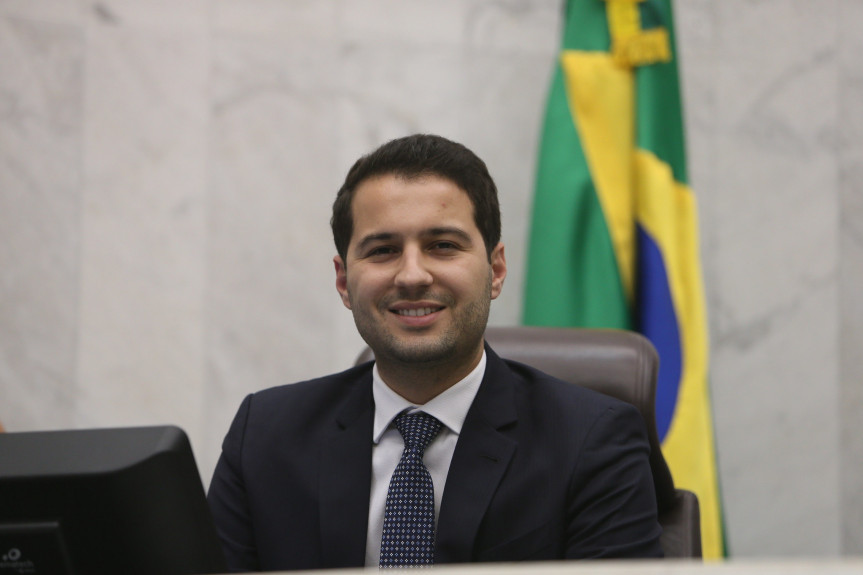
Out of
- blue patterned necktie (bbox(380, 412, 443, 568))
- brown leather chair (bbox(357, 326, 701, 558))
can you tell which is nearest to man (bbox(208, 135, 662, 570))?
blue patterned necktie (bbox(380, 412, 443, 568))

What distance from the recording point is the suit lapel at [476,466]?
164 centimetres

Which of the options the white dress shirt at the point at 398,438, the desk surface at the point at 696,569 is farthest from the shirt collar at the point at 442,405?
the desk surface at the point at 696,569

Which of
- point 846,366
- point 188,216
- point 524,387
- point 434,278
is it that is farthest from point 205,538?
point 846,366

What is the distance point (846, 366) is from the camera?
3.54 metres

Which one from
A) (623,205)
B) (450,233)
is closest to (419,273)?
(450,233)

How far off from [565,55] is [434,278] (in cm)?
156

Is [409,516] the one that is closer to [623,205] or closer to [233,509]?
[233,509]

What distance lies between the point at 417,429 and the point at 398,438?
0.20 feet

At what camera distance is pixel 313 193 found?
3.30 m

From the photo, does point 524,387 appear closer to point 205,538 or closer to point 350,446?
point 350,446

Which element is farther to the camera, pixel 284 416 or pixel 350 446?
pixel 284 416

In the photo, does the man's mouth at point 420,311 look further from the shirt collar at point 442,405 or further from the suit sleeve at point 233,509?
the suit sleeve at point 233,509

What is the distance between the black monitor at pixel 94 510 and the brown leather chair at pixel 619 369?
1.14 m

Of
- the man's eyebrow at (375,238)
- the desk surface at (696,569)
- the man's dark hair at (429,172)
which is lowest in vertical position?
the desk surface at (696,569)
